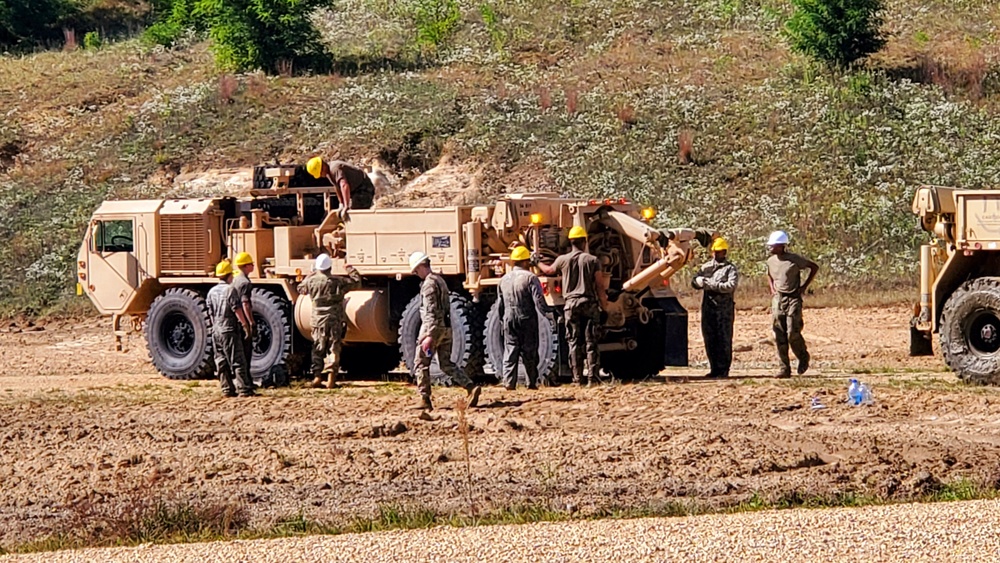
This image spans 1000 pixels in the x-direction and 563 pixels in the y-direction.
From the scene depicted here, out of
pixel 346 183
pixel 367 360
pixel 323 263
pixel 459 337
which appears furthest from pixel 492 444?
pixel 367 360

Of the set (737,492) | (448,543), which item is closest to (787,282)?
(737,492)

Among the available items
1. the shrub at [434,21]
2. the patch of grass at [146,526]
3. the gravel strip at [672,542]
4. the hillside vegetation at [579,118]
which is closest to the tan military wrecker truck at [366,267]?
the patch of grass at [146,526]

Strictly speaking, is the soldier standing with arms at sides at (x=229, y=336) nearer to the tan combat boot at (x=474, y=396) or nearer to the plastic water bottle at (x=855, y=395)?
the tan combat boot at (x=474, y=396)

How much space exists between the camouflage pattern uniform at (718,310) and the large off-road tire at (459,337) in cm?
256

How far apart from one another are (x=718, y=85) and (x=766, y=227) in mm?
7097

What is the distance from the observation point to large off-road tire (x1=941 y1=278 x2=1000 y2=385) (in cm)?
1756

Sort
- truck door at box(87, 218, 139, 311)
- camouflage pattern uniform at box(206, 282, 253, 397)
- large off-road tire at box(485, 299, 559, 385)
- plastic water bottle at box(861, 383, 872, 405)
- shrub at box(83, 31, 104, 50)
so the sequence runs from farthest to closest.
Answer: shrub at box(83, 31, 104, 50)
truck door at box(87, 218, 139, 311)
large off-road tire at box(485, 299, 559, 385)
camouflage pattern uniform at box(206, 282, 253, 397)
plastic water bottle at box(861, 383, 872, 405)

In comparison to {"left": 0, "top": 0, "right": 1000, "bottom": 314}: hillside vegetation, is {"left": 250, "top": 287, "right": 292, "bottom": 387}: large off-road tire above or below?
below

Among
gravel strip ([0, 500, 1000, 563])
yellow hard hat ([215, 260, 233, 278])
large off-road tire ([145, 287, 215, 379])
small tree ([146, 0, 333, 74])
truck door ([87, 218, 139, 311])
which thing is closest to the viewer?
gravel strip ([0, 500, 1000, 563])

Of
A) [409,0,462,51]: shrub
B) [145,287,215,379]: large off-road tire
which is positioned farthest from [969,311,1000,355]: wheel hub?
[409,0,462,51]: shrub

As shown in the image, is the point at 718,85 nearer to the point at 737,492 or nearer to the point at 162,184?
the point at 162,184

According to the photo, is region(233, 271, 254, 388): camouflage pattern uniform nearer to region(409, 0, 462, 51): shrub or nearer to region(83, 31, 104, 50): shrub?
region(409, 0, 462, 51): shrub

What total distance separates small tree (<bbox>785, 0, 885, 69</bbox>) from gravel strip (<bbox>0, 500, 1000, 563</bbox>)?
28.4 metres

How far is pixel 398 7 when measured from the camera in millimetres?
47344
